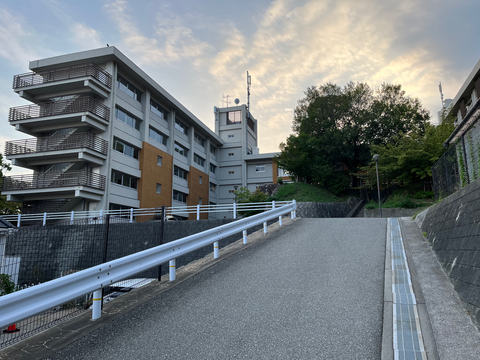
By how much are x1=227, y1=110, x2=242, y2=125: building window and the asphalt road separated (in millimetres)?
48367

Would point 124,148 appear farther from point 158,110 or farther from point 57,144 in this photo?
point 158,110

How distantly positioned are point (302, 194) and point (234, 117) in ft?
79.8

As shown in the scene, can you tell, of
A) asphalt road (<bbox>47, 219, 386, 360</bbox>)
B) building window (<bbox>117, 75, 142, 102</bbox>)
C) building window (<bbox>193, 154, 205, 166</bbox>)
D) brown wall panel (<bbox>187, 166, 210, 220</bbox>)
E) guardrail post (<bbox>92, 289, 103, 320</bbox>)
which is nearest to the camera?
asphalt road (<bbox>47, 219, 386, 360</bbox>)

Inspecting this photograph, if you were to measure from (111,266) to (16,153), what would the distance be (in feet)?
98.1

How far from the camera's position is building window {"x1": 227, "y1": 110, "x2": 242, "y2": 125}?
55750mm

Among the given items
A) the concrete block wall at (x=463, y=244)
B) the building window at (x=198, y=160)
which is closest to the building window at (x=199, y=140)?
the building window at (x=198, y=160)

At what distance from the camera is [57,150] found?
28.1 m

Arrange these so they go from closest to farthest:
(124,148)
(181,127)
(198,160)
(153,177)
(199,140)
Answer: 1. (124,148)
2. (153,177)
3. (181,127)
4. (198,160)
5. (199,140)

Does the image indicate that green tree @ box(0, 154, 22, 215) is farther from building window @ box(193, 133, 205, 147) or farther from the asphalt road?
the asphalt road

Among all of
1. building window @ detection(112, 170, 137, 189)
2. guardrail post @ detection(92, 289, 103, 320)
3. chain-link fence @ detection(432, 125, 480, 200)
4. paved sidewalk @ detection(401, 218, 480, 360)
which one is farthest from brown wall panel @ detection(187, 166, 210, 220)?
guardrail post @ detection(92, 289, 103, 320)

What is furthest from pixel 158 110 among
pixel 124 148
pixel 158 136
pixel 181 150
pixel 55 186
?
pixel 55 186

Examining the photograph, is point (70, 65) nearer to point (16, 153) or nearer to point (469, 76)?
point (16, 153)

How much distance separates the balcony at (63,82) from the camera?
28.8m

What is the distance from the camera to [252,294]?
6.19 metres
